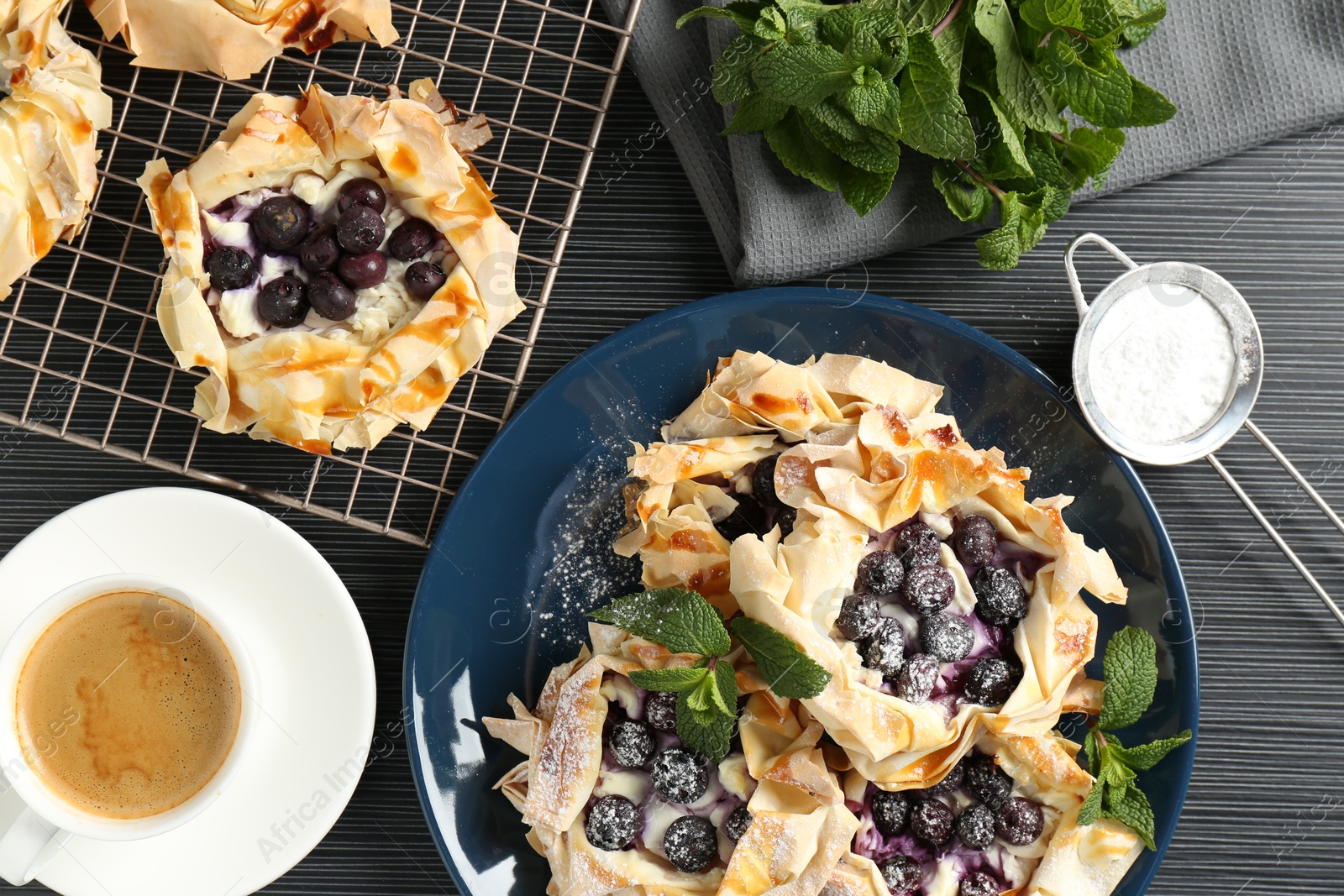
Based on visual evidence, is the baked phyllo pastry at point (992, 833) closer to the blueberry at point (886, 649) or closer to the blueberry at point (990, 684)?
the blueberry at point (990, 684)

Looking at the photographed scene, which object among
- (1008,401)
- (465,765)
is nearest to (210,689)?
(465,765)

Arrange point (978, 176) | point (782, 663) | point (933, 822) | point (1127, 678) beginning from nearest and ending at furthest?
point (782, 663)
point (933, 822)
point (1127, 678)
point (978, 176)

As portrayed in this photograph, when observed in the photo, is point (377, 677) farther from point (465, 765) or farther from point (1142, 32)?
point (1142, 32)

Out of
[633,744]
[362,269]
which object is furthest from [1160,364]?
[362,269]

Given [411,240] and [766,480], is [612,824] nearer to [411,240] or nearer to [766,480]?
[766,480]

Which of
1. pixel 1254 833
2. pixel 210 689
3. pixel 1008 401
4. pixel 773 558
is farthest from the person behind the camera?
pixel 1254 833
